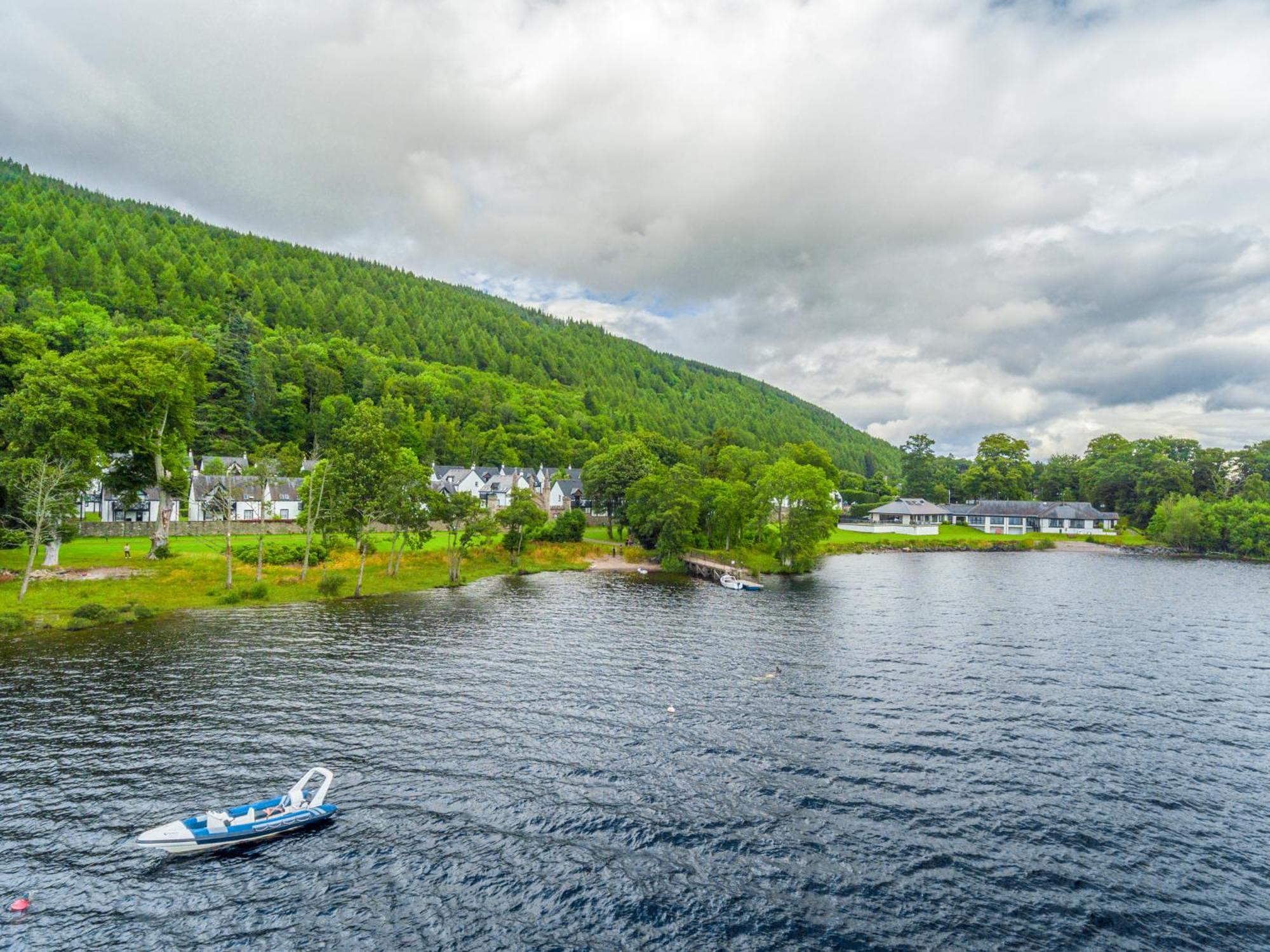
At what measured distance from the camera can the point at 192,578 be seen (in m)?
66.4

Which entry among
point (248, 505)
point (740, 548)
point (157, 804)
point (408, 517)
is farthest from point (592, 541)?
point (157, 804)

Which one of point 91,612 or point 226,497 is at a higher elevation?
point 226,497

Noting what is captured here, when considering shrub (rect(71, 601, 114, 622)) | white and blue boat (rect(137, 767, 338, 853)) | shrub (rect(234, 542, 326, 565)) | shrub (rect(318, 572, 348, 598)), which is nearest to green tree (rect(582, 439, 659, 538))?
shrub (rect(234, 542, 326, 565))

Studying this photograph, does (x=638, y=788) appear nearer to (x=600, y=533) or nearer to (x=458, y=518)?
(x=458, y=518)

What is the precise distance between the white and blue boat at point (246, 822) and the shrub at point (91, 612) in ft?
130

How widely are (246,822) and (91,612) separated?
42752 mm

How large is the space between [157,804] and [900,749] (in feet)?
114

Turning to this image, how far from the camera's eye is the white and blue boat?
22.1 metres

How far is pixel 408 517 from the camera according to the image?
247 feet

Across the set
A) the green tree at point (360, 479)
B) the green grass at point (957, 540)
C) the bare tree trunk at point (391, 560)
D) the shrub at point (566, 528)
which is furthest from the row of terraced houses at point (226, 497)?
the green grass at point (957, 540)

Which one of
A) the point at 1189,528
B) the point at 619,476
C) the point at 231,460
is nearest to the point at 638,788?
the point at 619,476

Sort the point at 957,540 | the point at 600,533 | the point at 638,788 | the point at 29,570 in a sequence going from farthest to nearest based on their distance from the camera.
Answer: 1. the point at 957,540
2. the point at 600,533
3. the point at 29,570
4. the point at 638,788

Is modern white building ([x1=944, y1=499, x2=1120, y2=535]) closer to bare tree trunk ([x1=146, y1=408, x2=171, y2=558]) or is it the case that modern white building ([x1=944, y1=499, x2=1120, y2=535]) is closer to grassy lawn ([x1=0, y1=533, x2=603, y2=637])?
grassy lawn ([x1=0, y1=533, x2=603, y2=637])

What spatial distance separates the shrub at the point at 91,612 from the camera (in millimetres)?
51562
